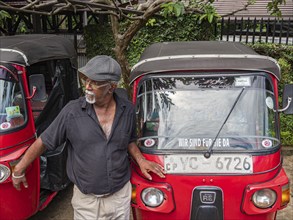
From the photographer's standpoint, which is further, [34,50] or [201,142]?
[34,50]

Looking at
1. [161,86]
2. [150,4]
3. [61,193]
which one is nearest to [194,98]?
[161,86]

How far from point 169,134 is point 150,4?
3895 mm

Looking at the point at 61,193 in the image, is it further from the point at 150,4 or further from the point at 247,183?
the point at 150,4

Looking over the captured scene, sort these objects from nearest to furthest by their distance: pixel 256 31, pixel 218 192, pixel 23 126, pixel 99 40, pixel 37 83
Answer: pixel 218 192 → pixel 23 126 → pixel 37 83 → pixel 256 31 → pixel 99 40

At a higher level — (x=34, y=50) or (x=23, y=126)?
(x=34, y=50)

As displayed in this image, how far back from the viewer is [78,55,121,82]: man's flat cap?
2.51 metres

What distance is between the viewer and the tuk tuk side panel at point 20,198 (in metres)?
3.24

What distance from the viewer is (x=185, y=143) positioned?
9.51ft

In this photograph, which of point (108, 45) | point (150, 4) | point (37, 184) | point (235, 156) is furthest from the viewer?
point (108, 45)

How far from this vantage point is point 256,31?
26.8 ft

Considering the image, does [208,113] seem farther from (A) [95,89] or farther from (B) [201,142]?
(A) [95,89]

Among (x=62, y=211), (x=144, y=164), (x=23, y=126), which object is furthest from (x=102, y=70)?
(x=62, y=211)

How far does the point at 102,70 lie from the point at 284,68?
5.38 metres


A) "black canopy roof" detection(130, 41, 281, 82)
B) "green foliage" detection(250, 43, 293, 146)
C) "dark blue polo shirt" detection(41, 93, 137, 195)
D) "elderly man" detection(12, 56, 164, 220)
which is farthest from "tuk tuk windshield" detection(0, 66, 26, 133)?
"green foliage" detection(250, 43, 293, 146)
